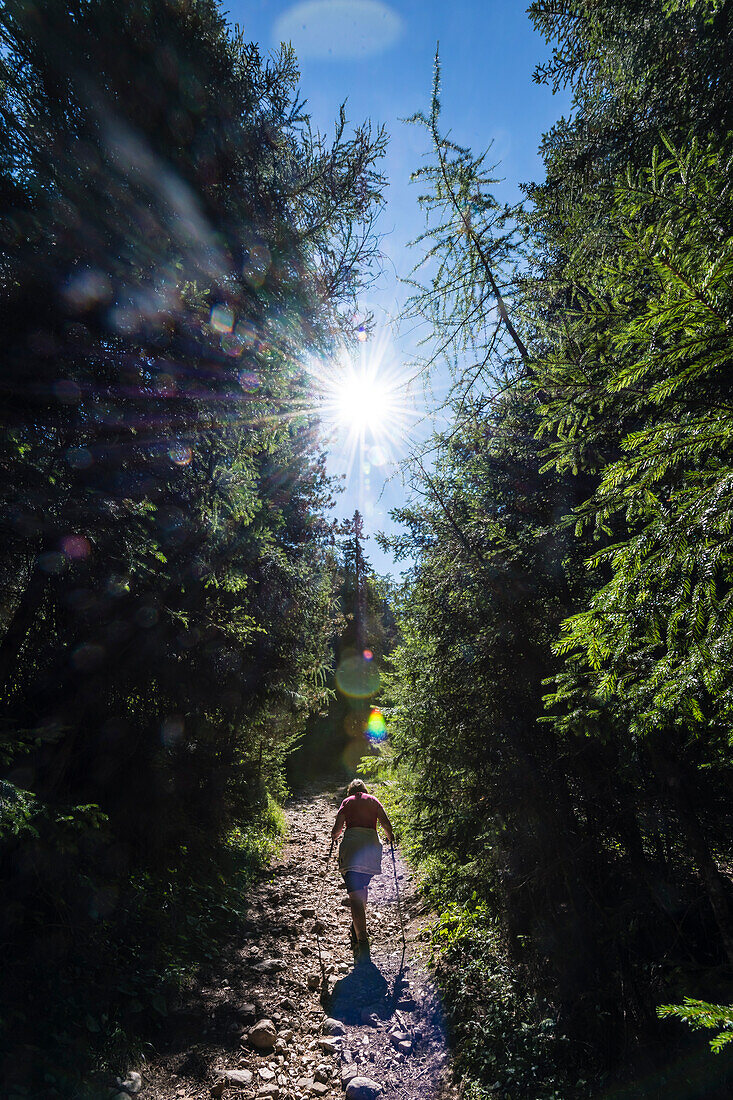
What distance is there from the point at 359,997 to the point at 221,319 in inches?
312

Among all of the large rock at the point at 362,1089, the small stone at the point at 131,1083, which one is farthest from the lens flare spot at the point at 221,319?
the large rock at the point at 362,1089

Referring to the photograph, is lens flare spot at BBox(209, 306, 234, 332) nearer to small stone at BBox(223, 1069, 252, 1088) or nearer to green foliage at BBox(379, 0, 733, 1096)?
green foliage at BBox(379, 0, 733, 1096)

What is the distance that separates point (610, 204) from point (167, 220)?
3.95 m

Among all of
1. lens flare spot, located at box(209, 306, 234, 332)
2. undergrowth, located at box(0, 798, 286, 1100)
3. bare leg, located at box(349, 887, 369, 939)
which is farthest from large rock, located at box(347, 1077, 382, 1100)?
lens flare spot, located at box(209, 306, 234, 332)

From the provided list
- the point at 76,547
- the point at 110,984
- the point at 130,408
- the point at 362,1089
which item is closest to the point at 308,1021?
the point at 362,1089

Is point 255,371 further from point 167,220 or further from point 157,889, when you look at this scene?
point 157,889

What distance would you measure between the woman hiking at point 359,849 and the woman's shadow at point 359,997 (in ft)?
2.06

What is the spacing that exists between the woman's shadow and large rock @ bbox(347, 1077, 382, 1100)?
1.09 meters

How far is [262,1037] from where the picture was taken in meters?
4.68

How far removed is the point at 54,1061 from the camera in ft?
11.7

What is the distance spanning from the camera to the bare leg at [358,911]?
680cm

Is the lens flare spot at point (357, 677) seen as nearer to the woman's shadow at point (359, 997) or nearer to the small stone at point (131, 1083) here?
the woman's shadow at point (359, 997)

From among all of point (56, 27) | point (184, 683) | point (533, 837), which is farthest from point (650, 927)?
point (56, 27)

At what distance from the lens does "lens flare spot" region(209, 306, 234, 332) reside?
16.2ft
